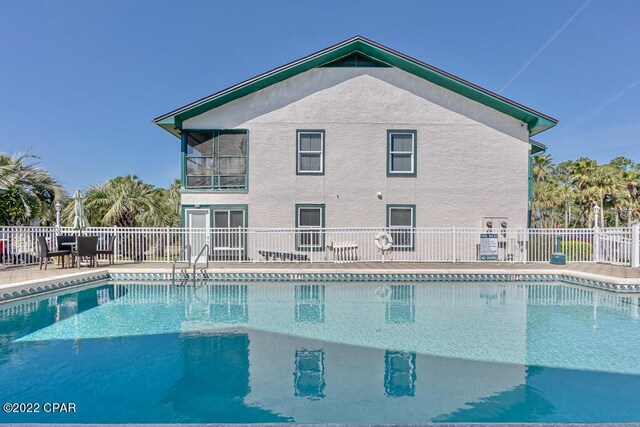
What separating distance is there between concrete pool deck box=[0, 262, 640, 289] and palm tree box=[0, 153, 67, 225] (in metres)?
3.22

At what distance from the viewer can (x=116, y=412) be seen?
12.7ft

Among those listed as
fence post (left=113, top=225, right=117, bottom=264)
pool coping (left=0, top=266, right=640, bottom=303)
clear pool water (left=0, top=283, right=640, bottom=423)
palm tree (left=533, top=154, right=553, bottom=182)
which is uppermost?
palm tree (left=533, top=154, right=553, bottom=182)

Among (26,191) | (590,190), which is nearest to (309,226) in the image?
(26,191)

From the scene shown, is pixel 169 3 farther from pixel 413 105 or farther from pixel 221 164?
pixel 413 105

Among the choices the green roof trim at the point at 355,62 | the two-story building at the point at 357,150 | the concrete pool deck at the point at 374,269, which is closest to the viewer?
the concrete pool deck at the point at 374,269

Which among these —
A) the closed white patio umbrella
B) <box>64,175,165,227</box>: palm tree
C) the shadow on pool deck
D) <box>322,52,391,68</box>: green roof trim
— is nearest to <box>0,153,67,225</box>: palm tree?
<box>64,175,165,227</box>: palm tree

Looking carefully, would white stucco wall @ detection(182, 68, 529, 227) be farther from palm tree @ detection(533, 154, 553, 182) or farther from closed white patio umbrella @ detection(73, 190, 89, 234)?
palm tree @ detection(533, 154, 553, 182)

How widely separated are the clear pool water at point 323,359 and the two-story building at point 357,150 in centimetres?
628

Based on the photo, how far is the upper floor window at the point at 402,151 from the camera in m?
15.6

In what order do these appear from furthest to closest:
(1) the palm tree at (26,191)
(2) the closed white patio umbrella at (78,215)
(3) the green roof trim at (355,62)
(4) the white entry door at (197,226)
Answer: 1. (3) the green roof trim at (355,62)
2. (4) the white entry door at (197,226)
3. (1) the palm tree at (26,191)
4. (2) the closed white patio umbrella at (78,215)

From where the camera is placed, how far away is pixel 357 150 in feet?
50.8

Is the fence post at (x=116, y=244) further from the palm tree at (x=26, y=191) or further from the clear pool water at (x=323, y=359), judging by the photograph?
the clear pool water at (x=323, y=359)

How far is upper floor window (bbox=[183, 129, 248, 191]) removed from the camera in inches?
615

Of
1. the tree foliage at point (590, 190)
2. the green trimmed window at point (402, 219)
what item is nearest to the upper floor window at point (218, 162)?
the green trimmed window at point (402, 219)
